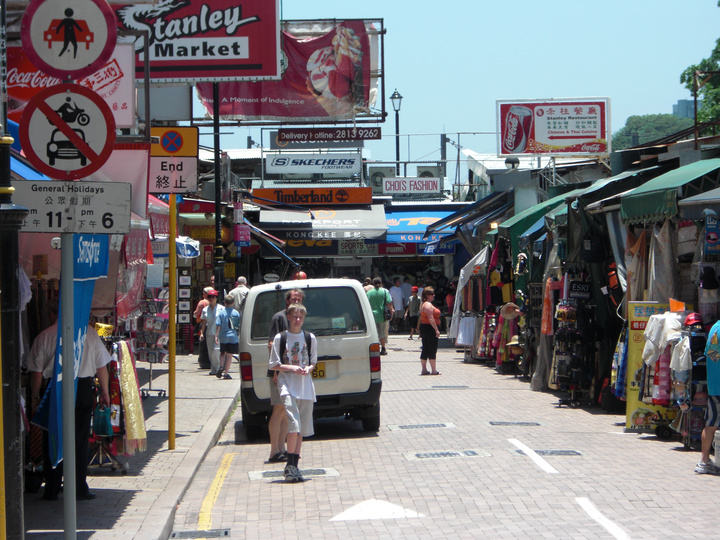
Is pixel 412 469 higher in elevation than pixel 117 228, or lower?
lower

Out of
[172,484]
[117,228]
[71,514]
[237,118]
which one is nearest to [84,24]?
[117,228]

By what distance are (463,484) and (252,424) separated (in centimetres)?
392

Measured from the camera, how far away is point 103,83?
29.8ft

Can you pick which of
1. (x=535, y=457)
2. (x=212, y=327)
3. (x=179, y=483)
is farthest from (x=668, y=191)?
(x=212, y=327)

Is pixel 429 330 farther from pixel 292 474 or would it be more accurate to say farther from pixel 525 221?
pixel 292 474

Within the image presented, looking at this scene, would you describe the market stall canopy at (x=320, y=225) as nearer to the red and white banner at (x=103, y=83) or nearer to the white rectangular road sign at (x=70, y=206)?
the red and white banner at (x=103, y=83)

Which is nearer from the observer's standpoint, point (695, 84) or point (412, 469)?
point (412, 469)

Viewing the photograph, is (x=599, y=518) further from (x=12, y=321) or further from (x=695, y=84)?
(x=695, y=84)

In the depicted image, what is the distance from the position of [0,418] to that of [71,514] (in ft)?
3.34

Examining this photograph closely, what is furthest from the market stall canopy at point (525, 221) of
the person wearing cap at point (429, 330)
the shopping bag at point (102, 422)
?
the shopping bag at point (102, 422)

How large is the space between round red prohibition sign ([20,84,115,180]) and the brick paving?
104 inches

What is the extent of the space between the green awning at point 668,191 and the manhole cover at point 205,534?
6.13 m

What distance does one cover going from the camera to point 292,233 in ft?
94.4

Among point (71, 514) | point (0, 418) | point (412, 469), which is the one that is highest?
point (0, 418)
